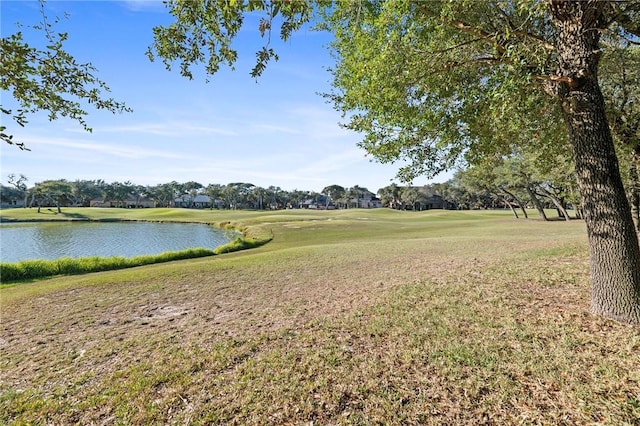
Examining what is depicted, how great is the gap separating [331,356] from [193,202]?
5228 inches

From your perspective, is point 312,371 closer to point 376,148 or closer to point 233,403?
point 233,403

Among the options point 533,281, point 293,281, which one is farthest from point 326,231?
point 533,281

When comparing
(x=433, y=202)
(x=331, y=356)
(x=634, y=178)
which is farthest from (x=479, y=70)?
(x=433, y=202)

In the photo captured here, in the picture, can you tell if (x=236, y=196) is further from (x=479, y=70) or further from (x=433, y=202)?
(x=479, y=70)

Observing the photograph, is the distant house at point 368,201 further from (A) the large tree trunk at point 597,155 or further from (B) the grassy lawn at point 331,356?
(A) the large tree trunk at point 597,155

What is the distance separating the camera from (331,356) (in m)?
4.44

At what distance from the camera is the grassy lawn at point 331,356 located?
3320mm

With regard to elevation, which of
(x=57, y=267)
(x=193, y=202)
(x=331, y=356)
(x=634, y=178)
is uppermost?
(x=193, y=202)

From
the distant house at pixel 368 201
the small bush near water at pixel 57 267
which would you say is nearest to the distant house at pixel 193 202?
the distant house at pixel 368 201

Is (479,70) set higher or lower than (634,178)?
higher

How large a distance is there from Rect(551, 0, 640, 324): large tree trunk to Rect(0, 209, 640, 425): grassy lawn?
0.73 meters

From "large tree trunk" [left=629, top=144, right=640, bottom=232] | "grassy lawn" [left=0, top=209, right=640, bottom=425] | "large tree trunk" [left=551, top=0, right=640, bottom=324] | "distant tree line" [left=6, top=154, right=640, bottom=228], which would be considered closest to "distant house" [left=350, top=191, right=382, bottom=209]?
"distant tree line" [left=6, top=154, right=640, bottom=228]

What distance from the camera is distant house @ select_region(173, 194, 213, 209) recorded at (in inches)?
4936

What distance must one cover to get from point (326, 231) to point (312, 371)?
2676 centimetres
